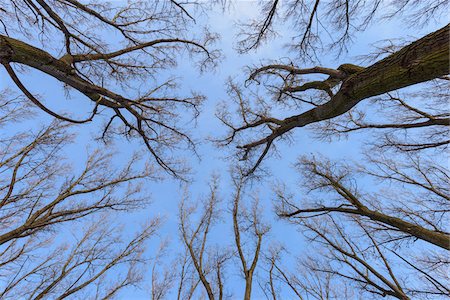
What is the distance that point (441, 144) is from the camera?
17.9 ft

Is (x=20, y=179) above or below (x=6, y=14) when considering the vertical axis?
below

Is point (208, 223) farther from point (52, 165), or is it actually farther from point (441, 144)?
point (441, 144)

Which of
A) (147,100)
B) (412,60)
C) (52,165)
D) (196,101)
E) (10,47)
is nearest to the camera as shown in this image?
(412,60)

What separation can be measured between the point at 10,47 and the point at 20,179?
4.40m

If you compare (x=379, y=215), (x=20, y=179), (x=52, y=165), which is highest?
(x=52, y=165)

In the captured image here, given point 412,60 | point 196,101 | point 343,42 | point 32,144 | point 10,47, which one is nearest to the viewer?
point 412,60

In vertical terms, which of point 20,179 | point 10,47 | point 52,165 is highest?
point 52,165

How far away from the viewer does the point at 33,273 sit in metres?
6.62

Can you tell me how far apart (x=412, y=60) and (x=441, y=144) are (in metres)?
4.25

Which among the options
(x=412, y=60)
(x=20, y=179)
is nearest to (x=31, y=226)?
(x=20, y=179)

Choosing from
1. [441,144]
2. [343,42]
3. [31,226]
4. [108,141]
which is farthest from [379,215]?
[31,226]

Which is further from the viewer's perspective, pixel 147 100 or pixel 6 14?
pixel 147 100

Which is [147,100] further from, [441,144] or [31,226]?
[441,144]

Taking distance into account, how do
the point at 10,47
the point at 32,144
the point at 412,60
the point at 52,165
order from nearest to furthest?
the point at 412,60, the point at 10,47, the point at 32,144, the point at 52,165
